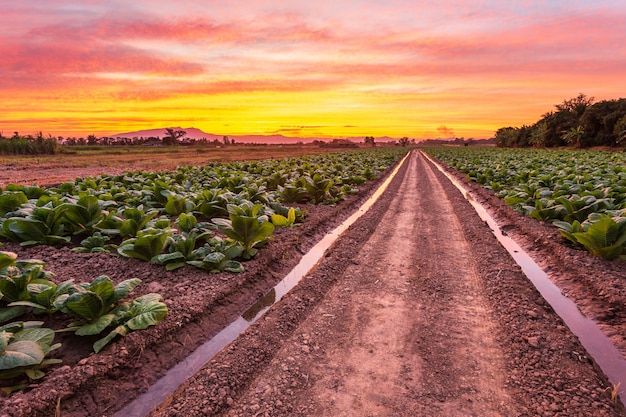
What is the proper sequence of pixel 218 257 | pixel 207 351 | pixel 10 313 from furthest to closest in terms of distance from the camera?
pixel 218 257, pixel 207 351, pixel 10 313

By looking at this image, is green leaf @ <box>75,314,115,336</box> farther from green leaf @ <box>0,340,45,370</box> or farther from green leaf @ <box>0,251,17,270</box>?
green leaf @ <box>0,251,17,270</box>

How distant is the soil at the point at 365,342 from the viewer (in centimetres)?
282

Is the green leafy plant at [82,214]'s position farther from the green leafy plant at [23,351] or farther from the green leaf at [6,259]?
the green leafy plant at [23,351]

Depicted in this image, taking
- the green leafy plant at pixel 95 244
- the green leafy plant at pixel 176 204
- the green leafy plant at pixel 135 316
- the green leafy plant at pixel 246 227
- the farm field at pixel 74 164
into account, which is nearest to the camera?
the green leafy plant at pixel 135 316

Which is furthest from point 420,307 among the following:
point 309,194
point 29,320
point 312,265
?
point 309,194

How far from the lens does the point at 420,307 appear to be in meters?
4.35

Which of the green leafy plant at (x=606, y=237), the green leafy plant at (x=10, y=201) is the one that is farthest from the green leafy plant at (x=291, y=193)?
the green leafy plant at (x=606, y=237)

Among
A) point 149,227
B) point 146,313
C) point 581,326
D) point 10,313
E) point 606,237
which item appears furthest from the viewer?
point 149,227

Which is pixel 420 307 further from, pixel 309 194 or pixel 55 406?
pixel 309 194

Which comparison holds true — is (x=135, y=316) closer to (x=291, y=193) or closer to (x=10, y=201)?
(x=10, y=201)

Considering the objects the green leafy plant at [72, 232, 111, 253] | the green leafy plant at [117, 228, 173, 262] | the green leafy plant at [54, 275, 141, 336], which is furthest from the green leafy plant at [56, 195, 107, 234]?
the green leafy plant at [54, 275, 141, 336]

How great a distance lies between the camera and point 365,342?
12.0 feet

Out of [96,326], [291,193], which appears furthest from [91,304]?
[291,193]

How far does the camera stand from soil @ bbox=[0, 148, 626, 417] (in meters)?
2.82
